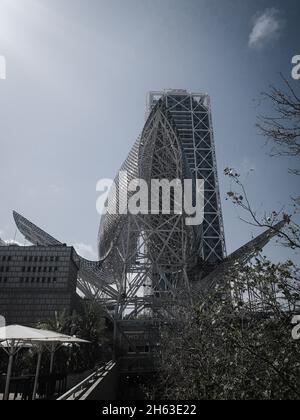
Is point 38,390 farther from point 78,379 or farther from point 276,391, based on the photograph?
point 276,391

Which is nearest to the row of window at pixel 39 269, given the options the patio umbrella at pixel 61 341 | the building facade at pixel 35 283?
the building facade at pixel 35 283

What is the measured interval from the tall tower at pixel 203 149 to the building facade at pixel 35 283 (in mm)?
64298

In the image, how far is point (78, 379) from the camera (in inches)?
703

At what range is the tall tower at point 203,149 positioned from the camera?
11075 cm

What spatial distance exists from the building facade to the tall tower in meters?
64.3

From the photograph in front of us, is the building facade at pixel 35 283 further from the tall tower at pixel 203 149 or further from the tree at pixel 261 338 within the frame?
the tall tower at pixel 203 149

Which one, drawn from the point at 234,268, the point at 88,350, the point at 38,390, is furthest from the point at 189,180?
the point at 234,268

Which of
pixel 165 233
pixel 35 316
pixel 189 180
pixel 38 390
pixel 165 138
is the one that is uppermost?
pixel 165 138

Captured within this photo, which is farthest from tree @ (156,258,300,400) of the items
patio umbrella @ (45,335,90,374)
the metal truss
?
the metal truss

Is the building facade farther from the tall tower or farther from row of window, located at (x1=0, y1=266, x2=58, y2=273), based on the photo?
the tall tower
